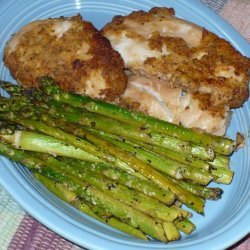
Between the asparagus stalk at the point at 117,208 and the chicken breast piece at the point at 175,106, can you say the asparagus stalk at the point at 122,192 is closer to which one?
the asparagus stalk at the point at 117,208

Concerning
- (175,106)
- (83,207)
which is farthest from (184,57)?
(83,207)

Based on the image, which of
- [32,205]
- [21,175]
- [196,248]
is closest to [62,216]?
[32,205]

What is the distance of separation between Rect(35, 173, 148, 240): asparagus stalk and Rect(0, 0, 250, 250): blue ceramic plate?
0.04 metres

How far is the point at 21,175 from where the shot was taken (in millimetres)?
3068

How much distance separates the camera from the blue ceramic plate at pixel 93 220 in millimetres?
2879

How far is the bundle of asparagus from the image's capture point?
303 centimetres

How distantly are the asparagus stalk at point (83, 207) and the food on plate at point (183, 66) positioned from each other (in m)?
0.80

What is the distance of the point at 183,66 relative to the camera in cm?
361

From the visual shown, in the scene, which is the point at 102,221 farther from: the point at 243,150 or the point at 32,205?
Answer: the point at 243,150

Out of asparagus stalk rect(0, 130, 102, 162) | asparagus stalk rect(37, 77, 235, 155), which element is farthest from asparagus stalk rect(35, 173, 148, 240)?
asparagus stalk rect(37, 77, 235, 155)

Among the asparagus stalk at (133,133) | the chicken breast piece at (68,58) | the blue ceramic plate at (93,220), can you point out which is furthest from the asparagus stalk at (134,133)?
the blue ceramic plate at (93,220)

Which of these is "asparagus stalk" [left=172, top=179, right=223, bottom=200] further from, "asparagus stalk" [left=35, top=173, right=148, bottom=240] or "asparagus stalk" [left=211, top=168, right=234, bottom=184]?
"asparagus stalk" [left=35, top=173, right=148, bottom=240]

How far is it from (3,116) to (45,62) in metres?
0.54

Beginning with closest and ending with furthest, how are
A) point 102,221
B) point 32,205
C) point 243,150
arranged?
point 32,205, point 102,221, point 243,150
